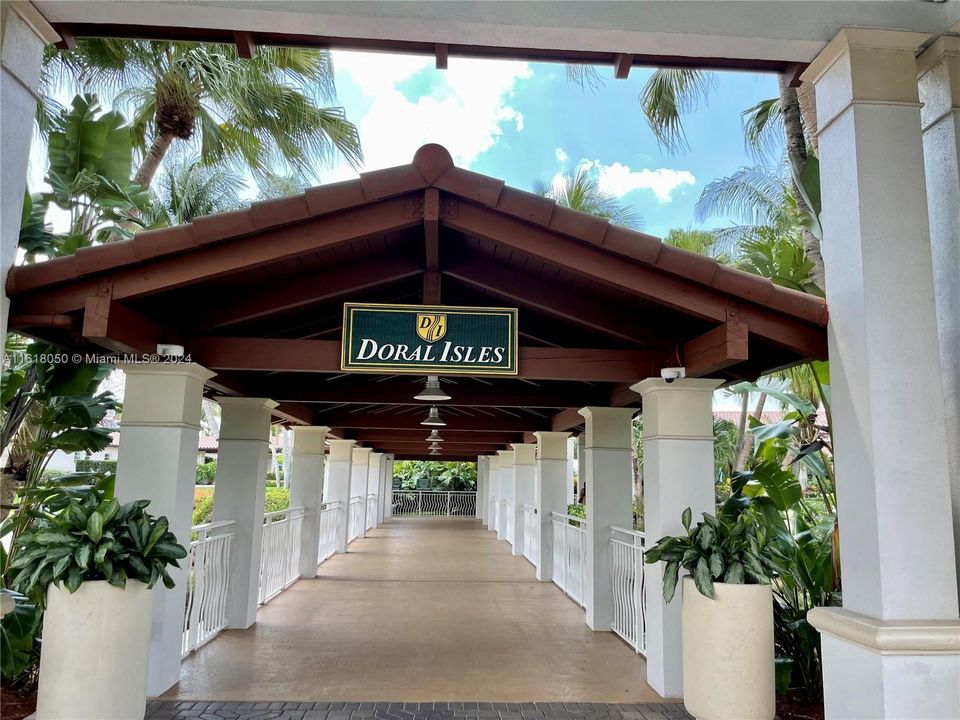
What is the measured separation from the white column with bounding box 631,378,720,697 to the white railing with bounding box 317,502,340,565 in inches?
326

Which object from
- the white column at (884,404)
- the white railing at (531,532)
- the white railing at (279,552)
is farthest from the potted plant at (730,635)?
the white railing at (531,532)

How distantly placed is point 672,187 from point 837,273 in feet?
306

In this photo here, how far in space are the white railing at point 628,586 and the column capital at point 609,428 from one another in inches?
39.8

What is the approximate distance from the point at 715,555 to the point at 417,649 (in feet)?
11.4

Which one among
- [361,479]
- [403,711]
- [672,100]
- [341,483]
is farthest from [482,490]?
[403,711]

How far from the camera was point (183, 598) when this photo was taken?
18.1ft

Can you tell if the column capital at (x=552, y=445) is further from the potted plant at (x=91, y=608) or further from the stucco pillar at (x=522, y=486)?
the potted plant at (x=91, y=608)

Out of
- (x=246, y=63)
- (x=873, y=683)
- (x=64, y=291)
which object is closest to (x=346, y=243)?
(x=64, y=291)

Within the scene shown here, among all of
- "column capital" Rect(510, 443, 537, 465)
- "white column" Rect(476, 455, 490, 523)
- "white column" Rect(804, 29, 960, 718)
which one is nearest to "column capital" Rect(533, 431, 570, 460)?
"column capital" Rect(510, 443, 537, 465)

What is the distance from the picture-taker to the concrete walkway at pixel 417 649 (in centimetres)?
538

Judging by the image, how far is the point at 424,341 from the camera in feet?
15.9

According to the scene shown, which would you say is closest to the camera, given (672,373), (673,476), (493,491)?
(672,373)

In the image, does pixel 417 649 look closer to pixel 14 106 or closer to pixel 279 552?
pixel 279 552

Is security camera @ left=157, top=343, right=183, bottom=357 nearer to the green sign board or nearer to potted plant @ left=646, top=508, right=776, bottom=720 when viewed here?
the green sign board
